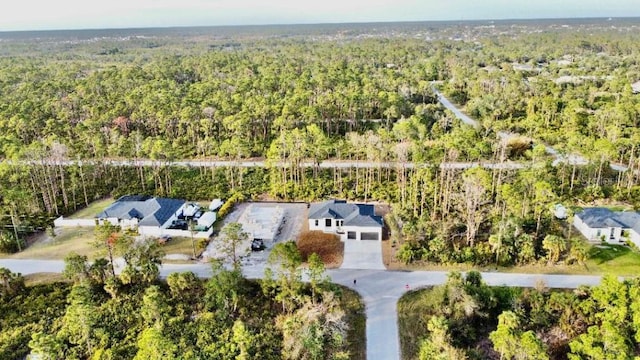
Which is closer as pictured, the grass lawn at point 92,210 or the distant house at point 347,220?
the distant house at point 347,220

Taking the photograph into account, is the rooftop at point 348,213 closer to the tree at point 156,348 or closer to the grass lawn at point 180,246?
the grass lawn at point 180,246

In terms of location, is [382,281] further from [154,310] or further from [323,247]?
[154,310]

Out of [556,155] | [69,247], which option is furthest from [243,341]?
[556,155]

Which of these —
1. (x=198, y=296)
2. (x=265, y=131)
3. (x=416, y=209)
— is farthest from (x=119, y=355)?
(x=265, y=131)

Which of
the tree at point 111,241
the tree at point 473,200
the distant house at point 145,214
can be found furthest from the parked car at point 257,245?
the tree at point 473,200

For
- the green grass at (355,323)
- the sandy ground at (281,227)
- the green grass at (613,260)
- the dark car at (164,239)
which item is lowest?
the green grass at (613,260)

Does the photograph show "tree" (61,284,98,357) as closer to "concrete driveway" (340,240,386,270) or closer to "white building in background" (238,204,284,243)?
"white building in background" (238,204,284,243)

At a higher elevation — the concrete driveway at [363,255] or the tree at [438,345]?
the tree at [438,345]

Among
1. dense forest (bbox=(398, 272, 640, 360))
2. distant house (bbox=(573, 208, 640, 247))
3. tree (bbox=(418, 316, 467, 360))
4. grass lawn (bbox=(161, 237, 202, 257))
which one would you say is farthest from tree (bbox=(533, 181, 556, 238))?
grass lawn (bbox=(161, 237, 202, 257))
